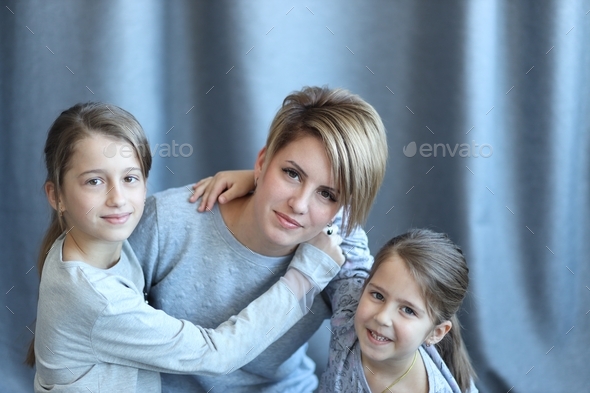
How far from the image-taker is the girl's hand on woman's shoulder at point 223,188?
1068mm

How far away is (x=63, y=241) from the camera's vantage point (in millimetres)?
938

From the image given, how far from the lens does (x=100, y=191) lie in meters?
0.91

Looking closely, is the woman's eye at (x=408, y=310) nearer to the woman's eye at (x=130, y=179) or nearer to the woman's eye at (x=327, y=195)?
the woman's eye at (x=327, y=195)

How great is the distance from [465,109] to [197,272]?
69cm

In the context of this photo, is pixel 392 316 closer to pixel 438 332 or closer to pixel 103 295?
pixel 438 332

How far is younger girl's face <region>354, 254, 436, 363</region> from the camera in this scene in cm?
93

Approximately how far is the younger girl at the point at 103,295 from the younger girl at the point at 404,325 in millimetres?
140

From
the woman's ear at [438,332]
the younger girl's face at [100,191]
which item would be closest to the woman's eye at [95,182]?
the younger girl's face at [100,191]

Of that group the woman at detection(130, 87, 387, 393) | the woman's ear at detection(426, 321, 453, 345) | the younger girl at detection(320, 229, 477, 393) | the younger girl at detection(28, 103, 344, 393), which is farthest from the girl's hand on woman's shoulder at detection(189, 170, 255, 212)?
the woman's ear at detection(426, 321, 453, 345)

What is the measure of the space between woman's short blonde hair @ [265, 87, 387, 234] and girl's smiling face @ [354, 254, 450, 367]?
0.12m

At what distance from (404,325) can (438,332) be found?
9 cm

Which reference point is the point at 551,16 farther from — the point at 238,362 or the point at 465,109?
the point at 238,362

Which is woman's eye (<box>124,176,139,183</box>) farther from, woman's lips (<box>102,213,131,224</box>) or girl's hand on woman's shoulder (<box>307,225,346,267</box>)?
girl's hand on woman's shoulder (<box>307,225,346,267</box>)

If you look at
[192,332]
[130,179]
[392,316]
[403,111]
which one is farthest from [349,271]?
[403,111]
